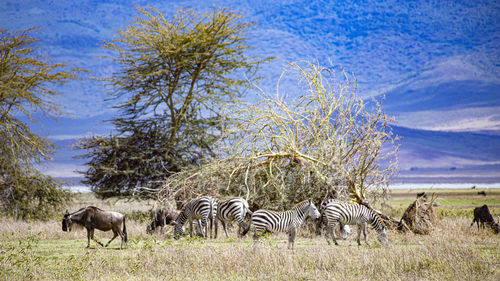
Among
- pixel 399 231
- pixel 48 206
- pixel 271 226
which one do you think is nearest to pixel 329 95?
pixel 399 231

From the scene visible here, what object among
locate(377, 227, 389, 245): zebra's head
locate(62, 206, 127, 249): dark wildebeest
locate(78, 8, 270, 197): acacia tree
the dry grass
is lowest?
the dry grass

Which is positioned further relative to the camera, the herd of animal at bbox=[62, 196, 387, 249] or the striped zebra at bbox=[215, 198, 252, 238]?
the striped zebra at bbox=[215, 198, 252, 238]

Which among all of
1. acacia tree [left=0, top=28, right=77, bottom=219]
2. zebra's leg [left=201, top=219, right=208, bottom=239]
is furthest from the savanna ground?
acacia tree [left=0, top=28, right=77, bottom=219]

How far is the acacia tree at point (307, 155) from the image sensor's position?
61.1 ft

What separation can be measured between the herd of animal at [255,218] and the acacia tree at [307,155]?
1.12m

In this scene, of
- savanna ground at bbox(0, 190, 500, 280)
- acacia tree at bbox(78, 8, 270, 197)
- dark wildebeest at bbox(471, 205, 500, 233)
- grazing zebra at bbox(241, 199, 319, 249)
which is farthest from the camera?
acacia tree at bbox(78, 8, 270, 197)

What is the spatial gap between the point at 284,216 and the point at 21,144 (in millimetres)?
15084

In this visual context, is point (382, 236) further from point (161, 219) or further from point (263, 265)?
point (161, 219)

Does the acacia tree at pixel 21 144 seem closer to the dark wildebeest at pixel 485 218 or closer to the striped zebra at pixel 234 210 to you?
the striped zebra at pixel 234 210

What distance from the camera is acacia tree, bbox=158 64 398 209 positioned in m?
18.6

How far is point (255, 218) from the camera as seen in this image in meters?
14.9

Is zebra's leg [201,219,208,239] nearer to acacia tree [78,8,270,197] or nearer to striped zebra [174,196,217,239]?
striped zebra [174,196,217,239]

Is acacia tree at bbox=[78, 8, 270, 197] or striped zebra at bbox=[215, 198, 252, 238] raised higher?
acacia tree at bbox=[78, 8, 270, 197]

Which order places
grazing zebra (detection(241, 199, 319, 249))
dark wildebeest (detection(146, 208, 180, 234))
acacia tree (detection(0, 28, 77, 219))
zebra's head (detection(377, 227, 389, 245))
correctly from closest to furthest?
grazing zebra (detection(241, 199, 319, 249)) < zebra's head (detection(377, 227, 389, 245)) < dark wildebeest (detection(146, 208, 180, 234)) < acacia tree (detection(0, 28, 77, 219))
